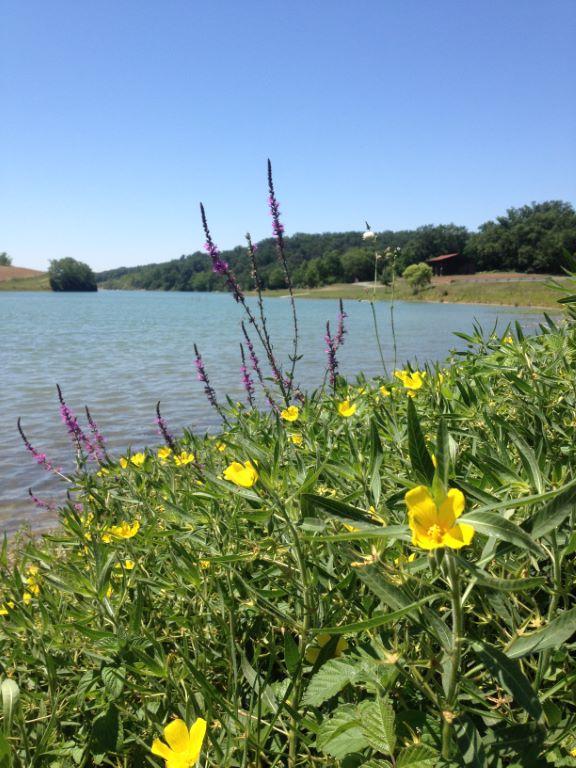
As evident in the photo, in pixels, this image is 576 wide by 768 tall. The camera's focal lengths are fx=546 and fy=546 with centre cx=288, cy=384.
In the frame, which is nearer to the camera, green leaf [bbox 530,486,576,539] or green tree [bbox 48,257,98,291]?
green leaf [bbox 530,486,576,539]

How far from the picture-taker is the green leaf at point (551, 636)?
563 millimetres

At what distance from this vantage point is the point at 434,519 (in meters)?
0.53

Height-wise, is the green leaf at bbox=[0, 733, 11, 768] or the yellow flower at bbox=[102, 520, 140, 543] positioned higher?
the yellow flower at bbox=[102, 520, 140, 543]

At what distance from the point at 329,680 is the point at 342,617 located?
13cm

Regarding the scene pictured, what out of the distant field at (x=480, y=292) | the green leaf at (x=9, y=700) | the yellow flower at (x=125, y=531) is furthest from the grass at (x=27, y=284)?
the green leaf at (x=9, y=700)

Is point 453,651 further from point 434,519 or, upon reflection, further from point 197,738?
point 197,738

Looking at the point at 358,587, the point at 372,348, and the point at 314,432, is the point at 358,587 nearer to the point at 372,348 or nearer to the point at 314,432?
the point at 314,432

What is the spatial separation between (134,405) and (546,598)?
28.4ft

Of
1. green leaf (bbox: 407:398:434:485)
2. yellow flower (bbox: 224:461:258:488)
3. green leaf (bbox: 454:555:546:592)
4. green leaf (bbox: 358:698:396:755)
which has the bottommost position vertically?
green leaf (bbox: 358:698:396:755)

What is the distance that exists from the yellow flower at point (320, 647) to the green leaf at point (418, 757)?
0.24 metres

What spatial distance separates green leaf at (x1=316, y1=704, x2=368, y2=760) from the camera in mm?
715

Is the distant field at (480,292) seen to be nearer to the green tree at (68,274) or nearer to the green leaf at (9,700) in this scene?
the green leaf at (9,700)

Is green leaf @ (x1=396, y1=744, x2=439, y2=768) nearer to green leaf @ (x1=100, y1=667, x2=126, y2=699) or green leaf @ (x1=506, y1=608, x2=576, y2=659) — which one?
green leaf @ (x1=506, y1=608, x2=576, y2=659)

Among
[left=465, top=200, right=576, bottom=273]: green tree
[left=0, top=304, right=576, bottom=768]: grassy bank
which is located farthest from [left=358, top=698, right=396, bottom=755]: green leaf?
[left=465, top=200, right=576, bottom=273]: green tree
